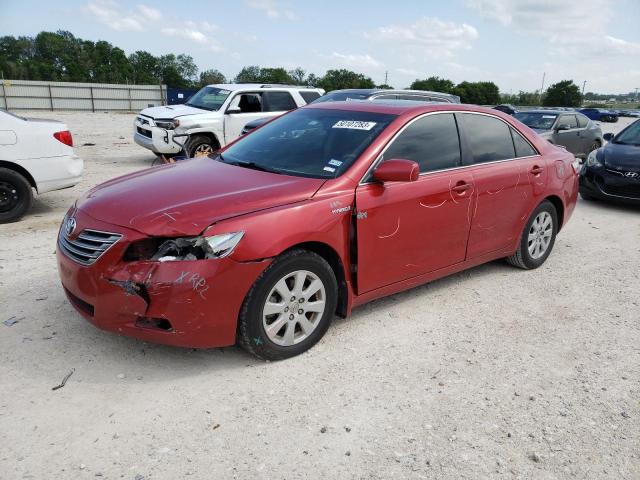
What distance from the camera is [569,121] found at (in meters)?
13.6

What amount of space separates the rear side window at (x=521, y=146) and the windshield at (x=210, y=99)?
7968 millimetres

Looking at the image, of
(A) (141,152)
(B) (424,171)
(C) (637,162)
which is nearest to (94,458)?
(B) (424,171)

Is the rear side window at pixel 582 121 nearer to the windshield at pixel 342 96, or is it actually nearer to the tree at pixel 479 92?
the windshield at pixel 342 96

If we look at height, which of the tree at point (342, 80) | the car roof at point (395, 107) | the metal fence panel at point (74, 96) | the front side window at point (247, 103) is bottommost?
the car roof at point (395, 107)

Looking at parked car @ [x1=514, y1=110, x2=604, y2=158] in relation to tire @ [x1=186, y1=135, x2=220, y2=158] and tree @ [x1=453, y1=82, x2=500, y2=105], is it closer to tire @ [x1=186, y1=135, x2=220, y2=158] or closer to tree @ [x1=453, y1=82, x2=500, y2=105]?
tire @ [x1=186, y1=135, x2=220, y2=158]

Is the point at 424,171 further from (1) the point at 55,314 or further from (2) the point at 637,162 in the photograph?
(2) the point at 637,162

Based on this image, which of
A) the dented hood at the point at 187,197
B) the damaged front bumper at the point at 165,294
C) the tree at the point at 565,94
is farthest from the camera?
the tree at the point at 565,94

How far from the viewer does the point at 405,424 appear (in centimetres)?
289

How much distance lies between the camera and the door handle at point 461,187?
425 centimetres

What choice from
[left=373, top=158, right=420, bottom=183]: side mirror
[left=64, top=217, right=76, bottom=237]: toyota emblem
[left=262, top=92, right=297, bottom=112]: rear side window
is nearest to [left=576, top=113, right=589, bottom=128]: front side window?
[left=262, top=92, right=297, bottom=112]: rear side window

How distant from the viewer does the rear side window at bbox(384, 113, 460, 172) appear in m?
3.99

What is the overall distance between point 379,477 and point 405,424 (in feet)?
1.48

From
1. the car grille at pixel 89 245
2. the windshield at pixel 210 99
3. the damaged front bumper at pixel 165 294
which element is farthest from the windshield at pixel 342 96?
the damaged front bumper at pixel 165 294

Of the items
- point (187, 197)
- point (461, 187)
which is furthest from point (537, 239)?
point (187, 197)
